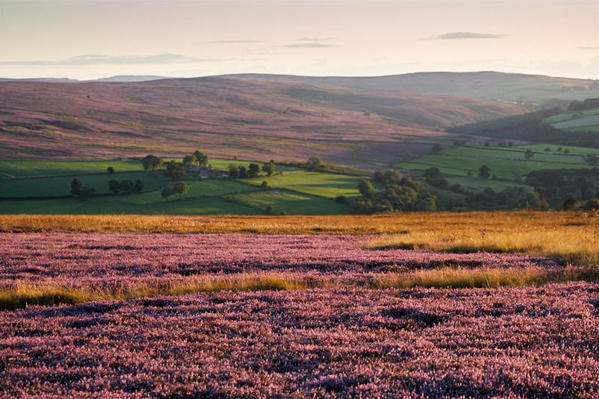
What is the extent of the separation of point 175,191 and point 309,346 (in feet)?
284

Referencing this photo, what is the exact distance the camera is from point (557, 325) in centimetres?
928

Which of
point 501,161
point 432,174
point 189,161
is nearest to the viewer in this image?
point 189,161

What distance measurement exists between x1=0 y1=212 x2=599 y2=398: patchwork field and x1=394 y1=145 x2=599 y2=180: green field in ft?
399

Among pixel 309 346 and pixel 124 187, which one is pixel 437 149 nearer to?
pixel 124 187

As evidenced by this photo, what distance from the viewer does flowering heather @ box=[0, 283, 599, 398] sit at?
6777 millimetres

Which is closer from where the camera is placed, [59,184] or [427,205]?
[427,205]

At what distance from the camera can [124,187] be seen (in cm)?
9481

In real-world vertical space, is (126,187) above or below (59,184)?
above

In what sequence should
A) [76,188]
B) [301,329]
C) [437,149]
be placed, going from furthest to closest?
[437,149]
[76,188]
[301,329]

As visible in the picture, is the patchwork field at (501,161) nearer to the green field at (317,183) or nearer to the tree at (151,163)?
the green field at (317,183)

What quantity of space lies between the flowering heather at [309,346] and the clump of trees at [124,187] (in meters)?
87.2

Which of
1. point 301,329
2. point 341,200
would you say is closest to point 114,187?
point 341,200

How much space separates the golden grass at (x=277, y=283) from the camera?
491 inches

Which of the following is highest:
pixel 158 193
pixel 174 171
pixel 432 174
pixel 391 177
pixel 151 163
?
pixel 151 163
